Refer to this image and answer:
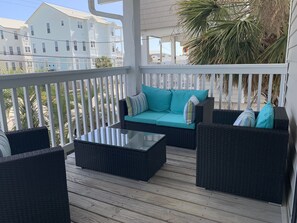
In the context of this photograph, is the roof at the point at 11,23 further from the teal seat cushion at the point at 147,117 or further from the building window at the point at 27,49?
the teal seat cushion at the point at 147,117

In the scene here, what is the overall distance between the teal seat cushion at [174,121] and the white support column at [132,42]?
3.41 feet

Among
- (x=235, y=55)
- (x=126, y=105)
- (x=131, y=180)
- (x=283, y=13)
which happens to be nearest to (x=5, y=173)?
(x=131, y=180)

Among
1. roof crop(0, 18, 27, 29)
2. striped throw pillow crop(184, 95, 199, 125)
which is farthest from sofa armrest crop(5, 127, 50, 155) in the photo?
roof crop(0, 18, 27, 29)

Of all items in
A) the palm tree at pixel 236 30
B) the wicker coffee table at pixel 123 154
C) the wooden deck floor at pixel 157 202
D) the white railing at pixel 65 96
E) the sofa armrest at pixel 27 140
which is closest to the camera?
the wooden deck floor at pixel 157 202

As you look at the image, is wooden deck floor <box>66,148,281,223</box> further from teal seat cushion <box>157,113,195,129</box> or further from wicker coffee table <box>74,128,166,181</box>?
teal seat cushion <box>157,113,195,129</box>

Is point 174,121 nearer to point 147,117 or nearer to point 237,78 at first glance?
point 147,117

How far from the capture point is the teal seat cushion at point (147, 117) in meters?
3.24

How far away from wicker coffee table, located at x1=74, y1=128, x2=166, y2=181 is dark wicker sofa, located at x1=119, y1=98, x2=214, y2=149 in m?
0.56

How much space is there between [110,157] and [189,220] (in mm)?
1005

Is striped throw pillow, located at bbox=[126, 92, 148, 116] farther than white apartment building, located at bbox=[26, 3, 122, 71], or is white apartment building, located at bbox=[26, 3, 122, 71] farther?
white apartment building, located at bbox=[26, 3, 122, 71]

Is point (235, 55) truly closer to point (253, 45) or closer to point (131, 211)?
point (253, 45)

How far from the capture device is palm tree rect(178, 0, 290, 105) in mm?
3350

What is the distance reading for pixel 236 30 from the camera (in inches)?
141

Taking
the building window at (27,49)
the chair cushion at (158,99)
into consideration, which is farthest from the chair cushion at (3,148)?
the building window at (27,49)
